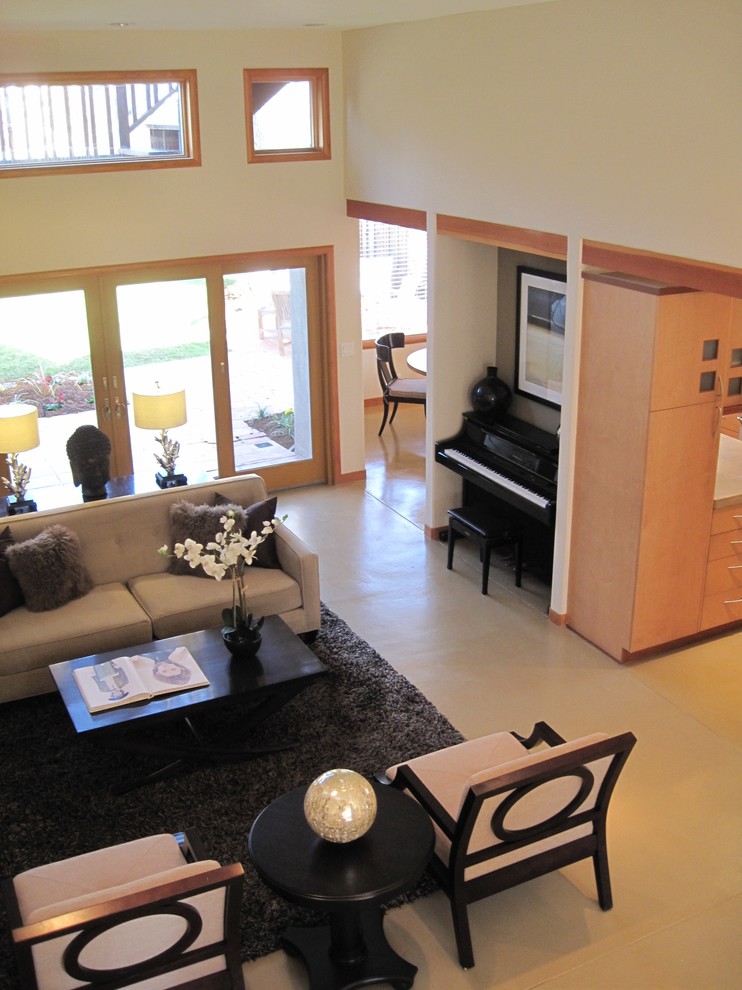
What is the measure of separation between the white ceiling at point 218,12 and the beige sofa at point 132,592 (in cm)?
282

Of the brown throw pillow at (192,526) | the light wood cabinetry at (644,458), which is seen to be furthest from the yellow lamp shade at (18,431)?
the light wood cabinetry at (644,458)

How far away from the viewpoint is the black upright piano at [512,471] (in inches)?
274

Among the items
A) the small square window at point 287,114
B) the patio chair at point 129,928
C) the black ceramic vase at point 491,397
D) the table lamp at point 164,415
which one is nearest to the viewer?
the patio chair at point 129,928

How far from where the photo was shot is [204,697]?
5164mm

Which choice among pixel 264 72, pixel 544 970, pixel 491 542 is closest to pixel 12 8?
pixel 264 72

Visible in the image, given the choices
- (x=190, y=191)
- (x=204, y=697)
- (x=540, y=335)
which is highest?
(x=190, y=191)

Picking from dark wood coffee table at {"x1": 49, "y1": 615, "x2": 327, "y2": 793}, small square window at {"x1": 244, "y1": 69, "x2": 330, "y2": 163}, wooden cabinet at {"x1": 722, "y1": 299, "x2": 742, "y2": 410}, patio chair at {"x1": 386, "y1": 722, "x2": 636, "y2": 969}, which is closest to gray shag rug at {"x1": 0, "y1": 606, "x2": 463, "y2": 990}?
dark wood coffee table at {"x1": 49, "y1": 615, "x2": 327, "y2": 793}

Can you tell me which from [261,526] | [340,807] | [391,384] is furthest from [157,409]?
[340,807]

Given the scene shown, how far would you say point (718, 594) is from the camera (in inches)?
254

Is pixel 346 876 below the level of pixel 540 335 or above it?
below

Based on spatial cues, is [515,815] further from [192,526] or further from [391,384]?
[391,384]

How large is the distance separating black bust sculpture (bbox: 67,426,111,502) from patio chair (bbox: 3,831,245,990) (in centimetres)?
362

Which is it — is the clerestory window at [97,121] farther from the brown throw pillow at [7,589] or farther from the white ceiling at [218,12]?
the brown throw pillow at [7,589]

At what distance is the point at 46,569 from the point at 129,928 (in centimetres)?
296
